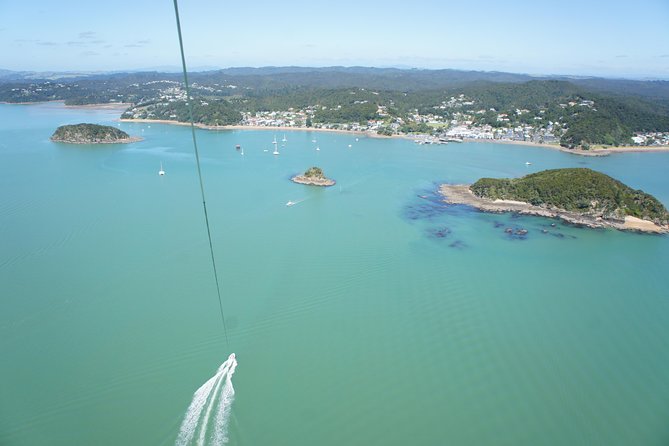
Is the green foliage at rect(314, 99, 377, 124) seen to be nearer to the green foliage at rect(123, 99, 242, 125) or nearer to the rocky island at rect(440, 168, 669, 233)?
the green foliage at rect(123, 99, 242, 125)

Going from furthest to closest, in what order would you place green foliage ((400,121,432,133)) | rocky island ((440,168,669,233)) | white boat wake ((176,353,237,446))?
green foliage ((400,121,432,133)) < rocky island ((440,168,669,233)) < white boat wake ((176,353,237,446))

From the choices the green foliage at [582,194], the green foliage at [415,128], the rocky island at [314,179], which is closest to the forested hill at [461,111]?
the green foliage at [415,128]

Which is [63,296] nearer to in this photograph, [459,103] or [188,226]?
[188,226]

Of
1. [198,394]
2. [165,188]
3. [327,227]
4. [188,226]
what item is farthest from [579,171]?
[165,188]

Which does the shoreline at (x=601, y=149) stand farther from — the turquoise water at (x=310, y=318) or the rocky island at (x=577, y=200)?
the turquoise water at (x=310, y=318)

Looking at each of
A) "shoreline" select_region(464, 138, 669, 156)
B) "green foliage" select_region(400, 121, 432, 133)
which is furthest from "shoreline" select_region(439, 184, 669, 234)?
"green foliage" select_region(400, 121, 432, 133)

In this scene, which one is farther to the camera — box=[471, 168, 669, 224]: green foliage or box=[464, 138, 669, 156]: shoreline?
box=[464, 138, 669, 156]: shoreline

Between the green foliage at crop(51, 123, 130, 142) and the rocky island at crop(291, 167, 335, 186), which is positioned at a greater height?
the green foliage at crop(51, 123, 130, 142)
